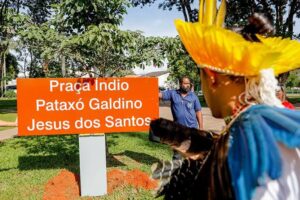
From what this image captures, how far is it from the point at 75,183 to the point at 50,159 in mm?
2644

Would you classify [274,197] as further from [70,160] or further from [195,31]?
[70,160]

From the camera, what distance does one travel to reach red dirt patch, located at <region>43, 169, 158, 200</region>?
5922mm

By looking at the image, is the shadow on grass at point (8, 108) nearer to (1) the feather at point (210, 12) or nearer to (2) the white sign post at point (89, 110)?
(2) the white sign post at point (89, 110)

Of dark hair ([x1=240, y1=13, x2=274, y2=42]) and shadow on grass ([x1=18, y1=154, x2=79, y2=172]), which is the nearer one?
dark hair ([x1=240, y1=13, x2=274, y2=42])

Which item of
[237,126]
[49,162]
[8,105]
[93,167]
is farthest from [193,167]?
[8,105]

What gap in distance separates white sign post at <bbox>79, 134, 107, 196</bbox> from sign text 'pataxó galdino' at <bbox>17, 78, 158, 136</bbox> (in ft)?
0.66

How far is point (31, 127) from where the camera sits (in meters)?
5.83

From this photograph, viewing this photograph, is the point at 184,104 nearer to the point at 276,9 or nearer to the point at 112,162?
the point at 112,162

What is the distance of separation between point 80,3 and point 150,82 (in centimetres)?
183

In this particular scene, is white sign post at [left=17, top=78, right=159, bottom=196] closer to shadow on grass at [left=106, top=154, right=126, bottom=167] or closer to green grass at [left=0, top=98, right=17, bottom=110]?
shadow on grass at [left=106, top=154, right=126, bottom=167]

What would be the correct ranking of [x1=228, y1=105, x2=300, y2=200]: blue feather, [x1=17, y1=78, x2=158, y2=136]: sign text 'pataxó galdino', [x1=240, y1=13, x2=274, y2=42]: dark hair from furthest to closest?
[x1=17, y1=78, x2=158, y2=136]: sign text 'pataxó galdino'
[x1=240, y1=13, x2=274, y2=42]: dark hair
[x1=228, y1=105, x2=300, y2=200]: blue feather

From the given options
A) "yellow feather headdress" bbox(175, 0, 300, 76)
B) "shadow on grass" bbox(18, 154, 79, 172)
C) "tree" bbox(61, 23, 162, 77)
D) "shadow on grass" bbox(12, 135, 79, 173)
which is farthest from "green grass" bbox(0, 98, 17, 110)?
"yellow feather headdress" bbox(175, 0, 300, 76)

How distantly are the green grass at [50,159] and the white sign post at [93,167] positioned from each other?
0.29 meters

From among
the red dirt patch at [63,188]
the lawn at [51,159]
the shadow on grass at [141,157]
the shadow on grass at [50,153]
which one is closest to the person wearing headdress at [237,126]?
the lawn at [51,159]
